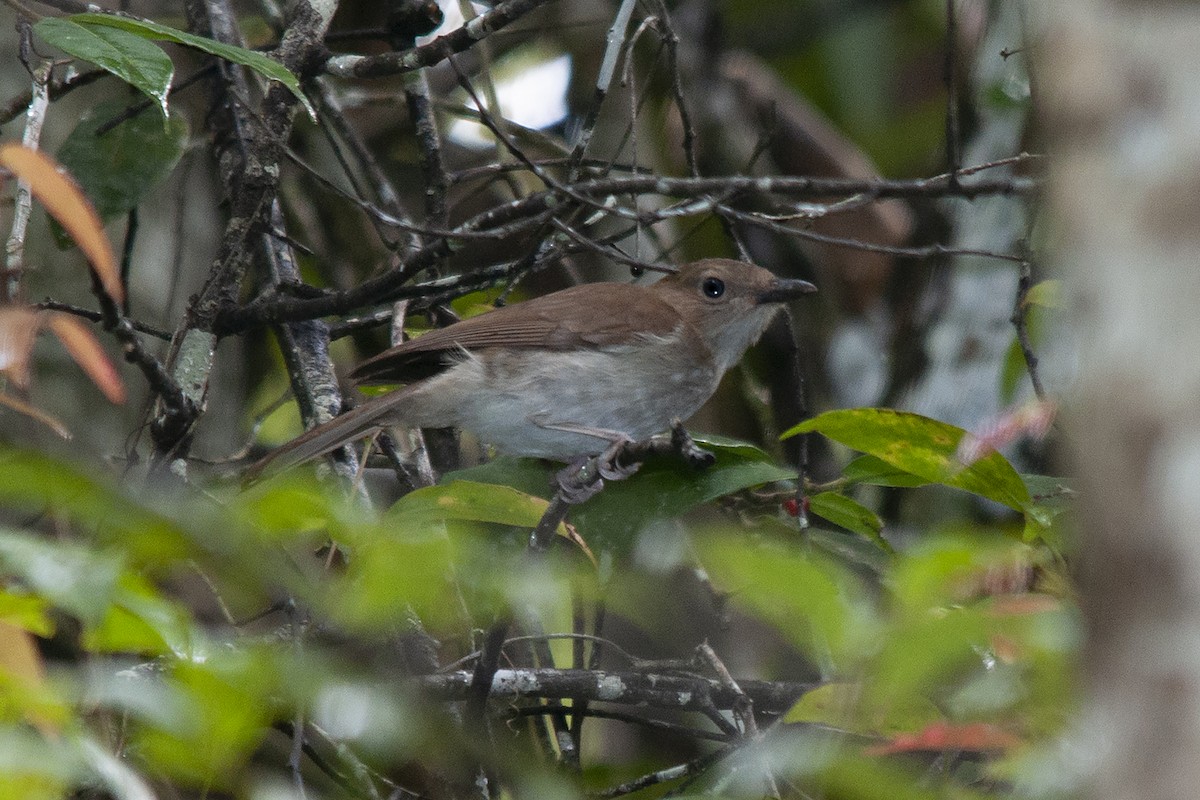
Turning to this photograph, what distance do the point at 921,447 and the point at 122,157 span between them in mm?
2823

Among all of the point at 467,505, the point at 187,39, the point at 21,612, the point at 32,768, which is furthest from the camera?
the point at 187,39

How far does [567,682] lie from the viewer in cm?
328

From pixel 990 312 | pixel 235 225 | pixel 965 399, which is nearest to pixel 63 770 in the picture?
pixel 235 225

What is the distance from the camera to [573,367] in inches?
188

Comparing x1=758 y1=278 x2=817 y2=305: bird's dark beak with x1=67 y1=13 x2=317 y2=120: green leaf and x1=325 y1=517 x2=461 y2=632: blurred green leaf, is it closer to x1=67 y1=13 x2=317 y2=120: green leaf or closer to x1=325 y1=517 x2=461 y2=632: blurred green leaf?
x1=67 y1=13 x2=317 y2=120: green leaf

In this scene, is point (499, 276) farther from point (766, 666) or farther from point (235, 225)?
point (766, 666)

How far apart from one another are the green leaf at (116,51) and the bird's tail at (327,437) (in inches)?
48.2

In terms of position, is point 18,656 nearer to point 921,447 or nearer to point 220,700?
point 220,700

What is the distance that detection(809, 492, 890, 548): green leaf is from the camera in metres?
3.33

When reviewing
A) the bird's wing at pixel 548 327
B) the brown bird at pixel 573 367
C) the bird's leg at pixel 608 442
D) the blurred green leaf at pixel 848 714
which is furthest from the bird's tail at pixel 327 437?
the blurred green leaf at pixel 848 714

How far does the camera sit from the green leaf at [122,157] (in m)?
4.21

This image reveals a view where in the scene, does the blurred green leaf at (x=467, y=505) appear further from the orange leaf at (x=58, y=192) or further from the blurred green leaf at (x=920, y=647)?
the blurred green leaf at (x=920, y=647)

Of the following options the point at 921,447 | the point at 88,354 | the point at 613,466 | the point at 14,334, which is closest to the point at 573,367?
the point at 613,466

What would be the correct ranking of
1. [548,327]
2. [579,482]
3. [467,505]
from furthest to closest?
[548,327] < [579,482] < [467,505]
